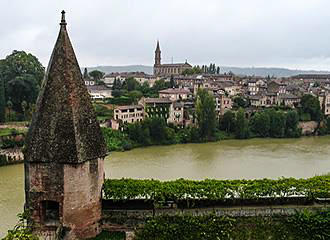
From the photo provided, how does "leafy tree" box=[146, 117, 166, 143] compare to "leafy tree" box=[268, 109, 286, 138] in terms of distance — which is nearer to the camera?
"leafy tree" box=[146, 117, 166, 143]

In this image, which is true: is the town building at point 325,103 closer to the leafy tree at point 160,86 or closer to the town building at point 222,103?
the town building at point 222,103

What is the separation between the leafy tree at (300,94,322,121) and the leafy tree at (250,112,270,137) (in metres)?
10.1

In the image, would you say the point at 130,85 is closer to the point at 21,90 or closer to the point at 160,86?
the point at 160,86

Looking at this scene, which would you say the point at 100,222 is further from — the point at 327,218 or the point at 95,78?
the point at 95,78

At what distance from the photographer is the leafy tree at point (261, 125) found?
51000 mm

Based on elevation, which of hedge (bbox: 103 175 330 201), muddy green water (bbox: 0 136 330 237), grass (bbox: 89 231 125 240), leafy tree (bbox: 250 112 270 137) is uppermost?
hedge (bbox: 103 175 330 201)

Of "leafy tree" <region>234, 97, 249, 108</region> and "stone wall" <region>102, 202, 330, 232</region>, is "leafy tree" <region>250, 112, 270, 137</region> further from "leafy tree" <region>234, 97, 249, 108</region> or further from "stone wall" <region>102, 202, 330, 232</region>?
"stone wall" <region>102, 202, 330, 232</region>

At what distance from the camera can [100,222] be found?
1206 cm

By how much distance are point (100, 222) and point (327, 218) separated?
6975mm

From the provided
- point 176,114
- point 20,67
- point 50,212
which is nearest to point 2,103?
point 20,67

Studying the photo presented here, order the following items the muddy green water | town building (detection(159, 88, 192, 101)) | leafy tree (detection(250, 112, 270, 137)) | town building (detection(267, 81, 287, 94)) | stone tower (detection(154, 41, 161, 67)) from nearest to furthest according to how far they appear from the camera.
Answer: the muddy green water
leafy tree (detection(250, 112, 270, 137))
town building (detection(159, 88, 192, 101))
town building (detection(267, 81, 287, 94))
stone tower (detection(154, 41, 161, 67))

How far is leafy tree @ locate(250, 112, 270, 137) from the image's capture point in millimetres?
51000

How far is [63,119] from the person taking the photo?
1109cm

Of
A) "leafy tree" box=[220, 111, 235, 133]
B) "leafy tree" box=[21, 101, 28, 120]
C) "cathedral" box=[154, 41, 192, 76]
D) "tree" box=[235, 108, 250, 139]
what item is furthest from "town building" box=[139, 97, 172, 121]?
"cathedral" box=[154, 41, 192, 76]
